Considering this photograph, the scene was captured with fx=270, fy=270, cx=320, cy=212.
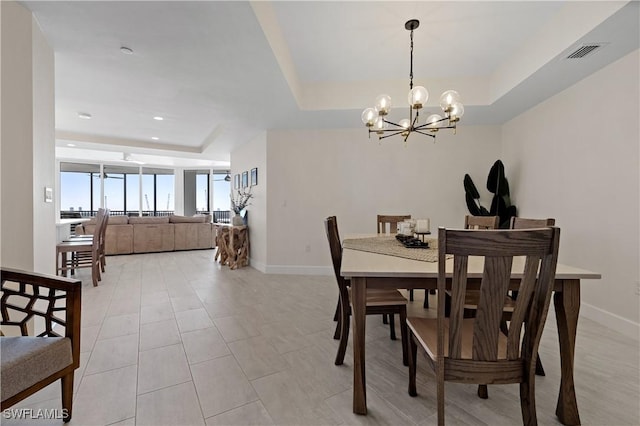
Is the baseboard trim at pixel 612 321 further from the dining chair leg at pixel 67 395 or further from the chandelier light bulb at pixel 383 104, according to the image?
the dining chair leg at pixel 67 395

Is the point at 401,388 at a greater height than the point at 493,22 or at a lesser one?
lesser

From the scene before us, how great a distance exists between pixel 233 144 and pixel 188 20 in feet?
11.9

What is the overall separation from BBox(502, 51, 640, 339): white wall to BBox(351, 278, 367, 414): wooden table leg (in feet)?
8.32

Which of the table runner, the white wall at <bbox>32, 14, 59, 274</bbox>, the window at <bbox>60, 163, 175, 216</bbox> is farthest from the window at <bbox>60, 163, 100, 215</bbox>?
the table runner

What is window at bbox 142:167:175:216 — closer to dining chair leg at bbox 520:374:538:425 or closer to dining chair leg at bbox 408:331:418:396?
dining chair leg at bbox 408:331:418:396

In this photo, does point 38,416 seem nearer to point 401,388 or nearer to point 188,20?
point 401,388

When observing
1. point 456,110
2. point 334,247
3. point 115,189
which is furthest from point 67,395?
point 115,189

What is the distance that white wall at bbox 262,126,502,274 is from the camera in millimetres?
4117

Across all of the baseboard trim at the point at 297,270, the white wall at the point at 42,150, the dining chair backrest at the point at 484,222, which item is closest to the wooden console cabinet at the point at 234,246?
the baseboard trim at the point at 297,270

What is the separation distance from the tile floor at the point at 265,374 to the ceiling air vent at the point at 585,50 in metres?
2.37

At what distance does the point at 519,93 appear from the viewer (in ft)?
9.86

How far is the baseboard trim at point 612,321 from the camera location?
225cm

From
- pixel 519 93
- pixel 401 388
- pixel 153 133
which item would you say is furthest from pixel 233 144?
pixel 401 388

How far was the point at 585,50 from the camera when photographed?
2.23 m
